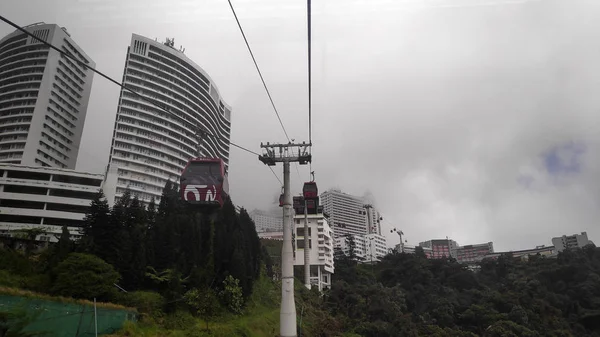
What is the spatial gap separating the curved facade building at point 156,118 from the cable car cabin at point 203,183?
30.8m

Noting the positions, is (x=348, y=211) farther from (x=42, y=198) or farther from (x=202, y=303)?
(x=202, y=303)

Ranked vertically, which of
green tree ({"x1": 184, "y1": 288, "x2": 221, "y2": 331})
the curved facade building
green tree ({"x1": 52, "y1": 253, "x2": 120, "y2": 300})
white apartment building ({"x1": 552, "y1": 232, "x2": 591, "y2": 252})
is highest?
the curved facade building

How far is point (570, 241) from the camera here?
398ft

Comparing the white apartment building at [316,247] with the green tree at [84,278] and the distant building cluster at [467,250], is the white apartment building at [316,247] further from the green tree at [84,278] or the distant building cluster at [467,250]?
the distant building cluster at [467,250]

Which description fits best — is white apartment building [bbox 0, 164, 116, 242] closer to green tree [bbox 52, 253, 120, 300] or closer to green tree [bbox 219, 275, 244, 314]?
green tree [bbox 219, 275, 244, 314]

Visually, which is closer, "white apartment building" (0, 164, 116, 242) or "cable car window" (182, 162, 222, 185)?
"cable car window" (182, 162, 222, 185)

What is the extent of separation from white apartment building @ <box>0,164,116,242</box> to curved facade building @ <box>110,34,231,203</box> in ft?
52.6

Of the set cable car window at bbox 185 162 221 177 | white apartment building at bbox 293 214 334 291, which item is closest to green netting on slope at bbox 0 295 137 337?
cable car window at bbox 185 162 221 177

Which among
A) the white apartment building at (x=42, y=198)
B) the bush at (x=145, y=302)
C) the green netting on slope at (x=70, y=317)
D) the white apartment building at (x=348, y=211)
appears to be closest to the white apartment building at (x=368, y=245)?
the white apartment building at (x=348, y=211)

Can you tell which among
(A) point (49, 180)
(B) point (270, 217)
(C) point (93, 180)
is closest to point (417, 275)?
(C) point (93, 180)

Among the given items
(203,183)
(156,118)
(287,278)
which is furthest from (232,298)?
(156,118)

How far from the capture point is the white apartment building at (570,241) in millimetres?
114250

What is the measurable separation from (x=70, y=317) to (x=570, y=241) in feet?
474

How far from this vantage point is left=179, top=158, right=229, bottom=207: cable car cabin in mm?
33406
